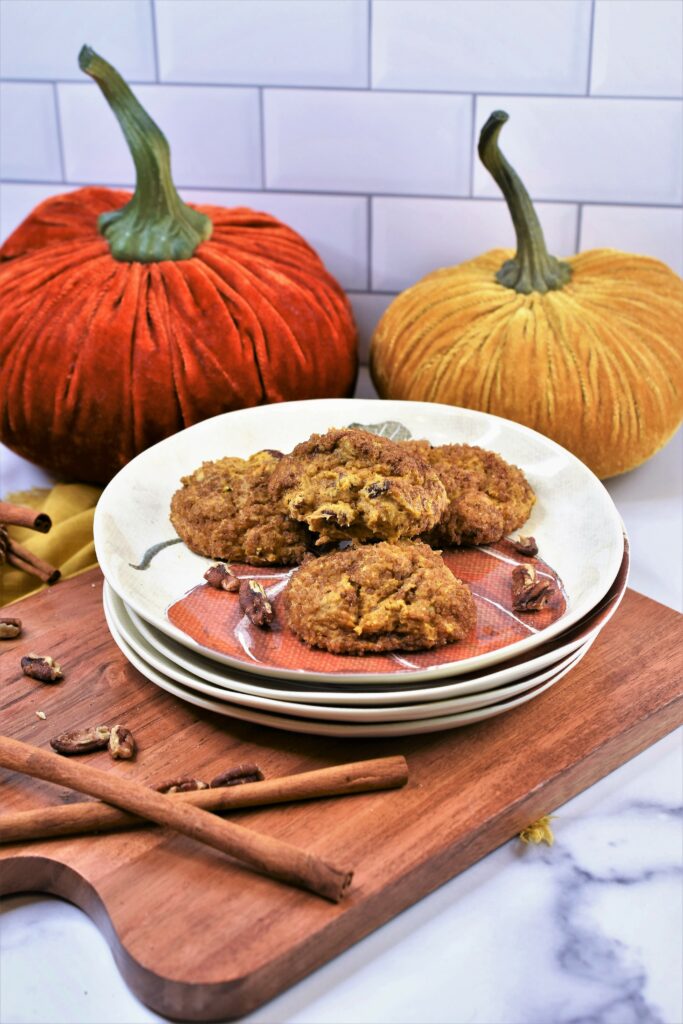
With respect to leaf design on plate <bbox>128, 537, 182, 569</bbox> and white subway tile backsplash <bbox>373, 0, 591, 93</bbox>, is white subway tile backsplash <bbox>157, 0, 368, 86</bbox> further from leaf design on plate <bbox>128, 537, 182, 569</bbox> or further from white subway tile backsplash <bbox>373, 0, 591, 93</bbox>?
leaf design on plate <bbox>128, 537, 182, 569</bbox>

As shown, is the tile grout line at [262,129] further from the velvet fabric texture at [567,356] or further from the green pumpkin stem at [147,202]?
the velvet fabric texture at [567,356]

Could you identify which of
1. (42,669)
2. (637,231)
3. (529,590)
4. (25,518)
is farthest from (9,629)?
(637,231)

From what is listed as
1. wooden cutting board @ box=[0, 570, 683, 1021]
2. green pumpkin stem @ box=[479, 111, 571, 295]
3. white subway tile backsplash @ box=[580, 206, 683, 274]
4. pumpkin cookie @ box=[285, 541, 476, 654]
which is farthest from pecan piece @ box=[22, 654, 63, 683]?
white subway tile backsplash @ box=[580, 206, 683, 274]

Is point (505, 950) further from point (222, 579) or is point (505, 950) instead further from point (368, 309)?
point (368, 309)

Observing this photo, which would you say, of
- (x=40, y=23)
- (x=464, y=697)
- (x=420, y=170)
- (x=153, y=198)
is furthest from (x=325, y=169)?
(x=464, y=697)

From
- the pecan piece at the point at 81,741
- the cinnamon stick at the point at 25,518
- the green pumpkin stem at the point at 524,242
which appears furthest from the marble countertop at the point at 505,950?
the green pumpkin stem at the point at 524,242

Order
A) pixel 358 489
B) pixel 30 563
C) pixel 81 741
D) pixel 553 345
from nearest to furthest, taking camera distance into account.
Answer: pixel 81 741 → pixel 358 489 → pixel 30 563 → pixel 553 345

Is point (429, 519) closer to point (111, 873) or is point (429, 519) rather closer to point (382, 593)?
point (382, 593)
